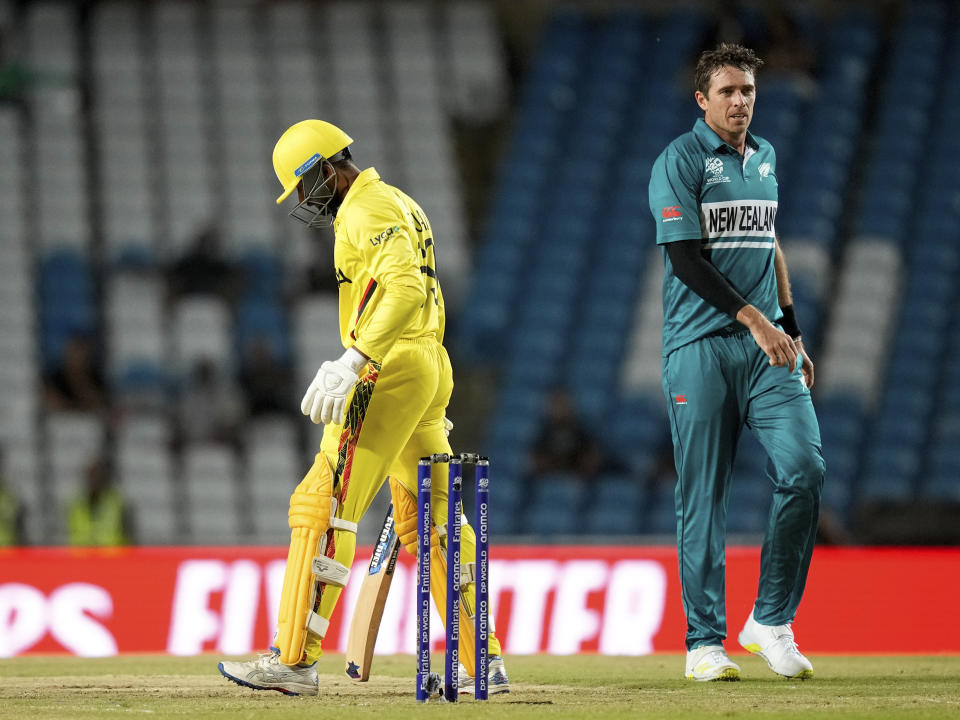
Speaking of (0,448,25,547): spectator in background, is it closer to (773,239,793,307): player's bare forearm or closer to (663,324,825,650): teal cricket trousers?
(663,324,825,650): teal cricket trousers

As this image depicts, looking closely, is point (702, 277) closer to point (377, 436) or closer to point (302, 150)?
point (377, 436)

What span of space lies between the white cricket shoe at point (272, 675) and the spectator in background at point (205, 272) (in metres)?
10.2

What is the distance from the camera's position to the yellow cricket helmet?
548 cm

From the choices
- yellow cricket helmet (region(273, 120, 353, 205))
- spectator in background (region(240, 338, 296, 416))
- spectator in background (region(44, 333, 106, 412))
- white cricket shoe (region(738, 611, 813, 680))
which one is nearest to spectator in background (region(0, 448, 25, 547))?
spectator in background (region(44, 333, 106, 412))

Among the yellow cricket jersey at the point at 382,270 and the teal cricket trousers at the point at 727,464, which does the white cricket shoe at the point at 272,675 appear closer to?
the yellow cricket jersey at the point at 382,270

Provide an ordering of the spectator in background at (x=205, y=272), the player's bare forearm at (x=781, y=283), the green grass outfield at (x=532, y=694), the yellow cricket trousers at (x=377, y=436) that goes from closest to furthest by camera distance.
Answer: the green grass outfield at (x=532, y=694)
the yellow cricket trousers at (x=377, y=436)
the player's bare forearm at (x=781, y=283)
the spectator in background at (x=205, y=272)

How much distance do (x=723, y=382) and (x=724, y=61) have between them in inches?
49.0

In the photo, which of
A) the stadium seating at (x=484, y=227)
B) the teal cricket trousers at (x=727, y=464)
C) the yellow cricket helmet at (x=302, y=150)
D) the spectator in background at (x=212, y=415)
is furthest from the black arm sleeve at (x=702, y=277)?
the spectator in background at (x=212, y=415)

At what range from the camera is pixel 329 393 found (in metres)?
5.01

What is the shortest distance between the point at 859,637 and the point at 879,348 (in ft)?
20.2

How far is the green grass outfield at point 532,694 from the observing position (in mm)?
4625

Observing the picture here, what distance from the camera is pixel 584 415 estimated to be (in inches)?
538

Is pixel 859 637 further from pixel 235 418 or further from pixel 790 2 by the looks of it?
pixel 790 2

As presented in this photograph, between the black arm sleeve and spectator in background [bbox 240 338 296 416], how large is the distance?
854 cm
